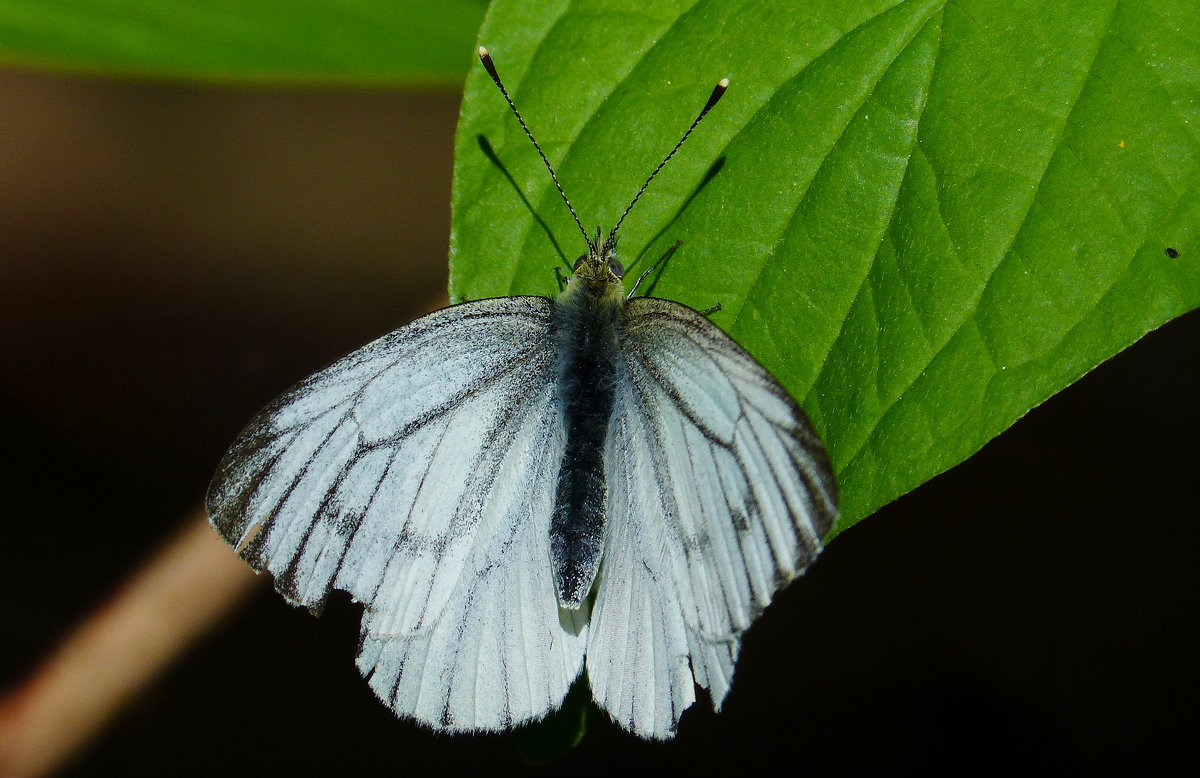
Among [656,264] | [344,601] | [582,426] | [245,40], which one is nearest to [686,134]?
[656,264]

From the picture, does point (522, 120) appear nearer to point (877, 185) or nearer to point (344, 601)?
point (877, 185)

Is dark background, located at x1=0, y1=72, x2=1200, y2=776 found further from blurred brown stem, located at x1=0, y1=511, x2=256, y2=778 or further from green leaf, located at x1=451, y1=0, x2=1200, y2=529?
green leaf, located at x1=451, y1=0, x2=1200, y2=529

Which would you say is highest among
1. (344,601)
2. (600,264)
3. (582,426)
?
(344,601)

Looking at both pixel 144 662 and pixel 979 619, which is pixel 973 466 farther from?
pixel 144 662

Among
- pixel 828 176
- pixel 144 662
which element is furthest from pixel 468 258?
pixel 144 662

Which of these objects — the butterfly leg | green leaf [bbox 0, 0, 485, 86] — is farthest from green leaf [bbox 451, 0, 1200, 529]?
green leaf [bbox 0, 0, 485, 86]

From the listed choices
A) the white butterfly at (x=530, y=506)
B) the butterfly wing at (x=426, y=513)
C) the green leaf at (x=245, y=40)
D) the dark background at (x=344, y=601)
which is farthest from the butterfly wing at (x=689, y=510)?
the dark background at (x=344, y=601)

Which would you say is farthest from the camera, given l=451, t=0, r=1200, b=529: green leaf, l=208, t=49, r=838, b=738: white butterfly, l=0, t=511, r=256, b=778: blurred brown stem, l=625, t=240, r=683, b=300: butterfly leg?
l=0, t=511, r=256, b=778: blurred brown stem
